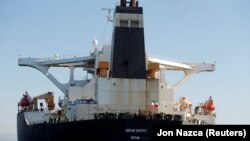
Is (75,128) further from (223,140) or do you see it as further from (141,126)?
(223,140)

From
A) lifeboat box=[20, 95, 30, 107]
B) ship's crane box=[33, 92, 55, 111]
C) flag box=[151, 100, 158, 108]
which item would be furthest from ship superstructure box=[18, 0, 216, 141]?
lifeboat box=[20, 95, 30, 107]

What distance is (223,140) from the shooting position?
40.1 metres

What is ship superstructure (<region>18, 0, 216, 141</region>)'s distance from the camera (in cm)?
5031

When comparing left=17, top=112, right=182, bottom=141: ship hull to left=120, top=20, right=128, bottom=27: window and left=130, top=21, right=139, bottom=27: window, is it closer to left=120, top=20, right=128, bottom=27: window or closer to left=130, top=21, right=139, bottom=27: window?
left=130, top=21, right=139, bottom=27: window

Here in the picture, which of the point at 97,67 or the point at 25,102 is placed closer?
the point at 97,67

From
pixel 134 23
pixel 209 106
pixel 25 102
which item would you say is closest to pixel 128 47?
pixel 134 23

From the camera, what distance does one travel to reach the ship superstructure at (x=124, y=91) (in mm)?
50312

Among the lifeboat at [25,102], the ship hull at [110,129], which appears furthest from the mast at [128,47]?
the lifeboat at [25,102]

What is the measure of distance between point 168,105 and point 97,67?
6615 mm

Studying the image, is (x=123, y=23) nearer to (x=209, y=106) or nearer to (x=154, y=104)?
(x=154, y=104)

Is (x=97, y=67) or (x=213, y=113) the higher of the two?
(x=97, y=67)

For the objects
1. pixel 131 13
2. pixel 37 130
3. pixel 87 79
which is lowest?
pixel 37 130

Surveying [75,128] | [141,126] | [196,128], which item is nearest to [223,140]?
[196,128]

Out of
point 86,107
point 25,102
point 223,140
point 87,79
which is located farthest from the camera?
point 25,102
